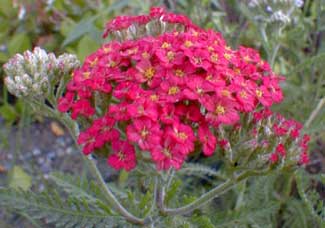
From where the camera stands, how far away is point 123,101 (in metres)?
1.99

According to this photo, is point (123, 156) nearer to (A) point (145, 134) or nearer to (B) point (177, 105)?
(A) point (145, 134)

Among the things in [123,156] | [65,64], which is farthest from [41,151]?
[123,156]

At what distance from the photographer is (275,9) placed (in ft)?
9.95

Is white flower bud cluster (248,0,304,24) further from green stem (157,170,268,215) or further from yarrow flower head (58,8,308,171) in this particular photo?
green stem (157,170,268,215)

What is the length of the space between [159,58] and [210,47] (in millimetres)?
219

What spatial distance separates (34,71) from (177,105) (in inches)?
23.1

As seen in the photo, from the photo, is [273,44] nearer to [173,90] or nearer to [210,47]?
[210,47]

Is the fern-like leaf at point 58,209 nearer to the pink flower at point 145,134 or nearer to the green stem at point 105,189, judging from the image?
the green stem at point 105,189

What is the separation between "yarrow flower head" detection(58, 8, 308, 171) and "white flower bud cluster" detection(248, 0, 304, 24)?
2.56 ft

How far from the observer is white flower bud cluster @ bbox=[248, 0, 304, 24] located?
2984 millimetres

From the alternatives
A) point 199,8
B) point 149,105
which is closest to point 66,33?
point 199,8

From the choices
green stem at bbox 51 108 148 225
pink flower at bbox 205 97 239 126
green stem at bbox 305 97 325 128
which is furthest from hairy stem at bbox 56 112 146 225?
green stem at bbox 305 97 325 128

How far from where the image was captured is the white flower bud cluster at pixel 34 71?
2174mm

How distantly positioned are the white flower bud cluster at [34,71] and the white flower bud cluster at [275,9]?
115cm
